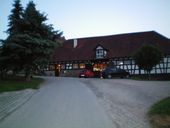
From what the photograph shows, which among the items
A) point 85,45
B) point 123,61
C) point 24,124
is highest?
point 85,45

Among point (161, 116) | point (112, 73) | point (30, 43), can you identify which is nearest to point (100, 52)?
point (112, 73)

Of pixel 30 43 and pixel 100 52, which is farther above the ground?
pixel 100 52

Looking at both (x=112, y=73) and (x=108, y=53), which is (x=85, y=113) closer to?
(x=112, y=73)

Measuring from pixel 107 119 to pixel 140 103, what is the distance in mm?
4840

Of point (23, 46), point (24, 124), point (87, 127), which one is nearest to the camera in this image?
point (87, 127)

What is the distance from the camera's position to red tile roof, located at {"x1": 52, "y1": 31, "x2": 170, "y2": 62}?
144ft

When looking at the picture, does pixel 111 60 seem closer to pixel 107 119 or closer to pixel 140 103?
pixel 140 103

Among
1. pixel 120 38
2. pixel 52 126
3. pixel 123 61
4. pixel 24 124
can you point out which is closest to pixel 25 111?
pixel 24 124

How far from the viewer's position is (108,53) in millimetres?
45250

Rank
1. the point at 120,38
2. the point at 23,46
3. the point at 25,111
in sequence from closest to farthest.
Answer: the point at 25,111
the point at 23,46
the point at 120,38

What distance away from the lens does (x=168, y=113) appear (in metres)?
12.1

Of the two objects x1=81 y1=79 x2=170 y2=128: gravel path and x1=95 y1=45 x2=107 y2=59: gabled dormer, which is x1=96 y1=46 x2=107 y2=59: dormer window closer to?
x1=95 y1=45 x2=107 y2=59: gabled dormer

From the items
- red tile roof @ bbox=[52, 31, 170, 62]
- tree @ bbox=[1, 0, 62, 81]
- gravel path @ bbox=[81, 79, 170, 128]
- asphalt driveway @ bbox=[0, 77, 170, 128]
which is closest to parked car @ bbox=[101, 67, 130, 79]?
red tile roof @ bbox=[52, 31, 170, 62]

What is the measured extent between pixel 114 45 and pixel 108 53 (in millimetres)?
2346
